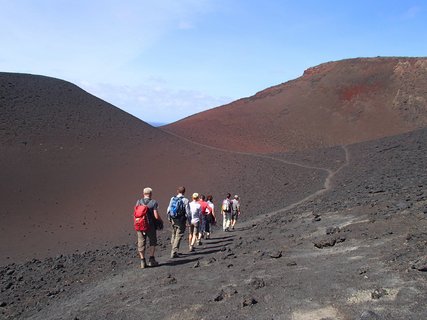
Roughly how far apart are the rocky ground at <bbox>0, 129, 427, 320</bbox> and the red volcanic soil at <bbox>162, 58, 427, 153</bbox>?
23119mm

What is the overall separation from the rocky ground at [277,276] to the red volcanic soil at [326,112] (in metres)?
23.1

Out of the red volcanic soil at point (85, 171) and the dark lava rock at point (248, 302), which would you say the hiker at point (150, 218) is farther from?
the red volcanic soil at point (85, 171)

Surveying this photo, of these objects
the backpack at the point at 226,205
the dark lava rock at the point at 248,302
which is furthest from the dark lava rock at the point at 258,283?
the backpack at the point at 226,205

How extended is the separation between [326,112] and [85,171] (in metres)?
28.2

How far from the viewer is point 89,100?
31.6 metres

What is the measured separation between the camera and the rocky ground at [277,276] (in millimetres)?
4789

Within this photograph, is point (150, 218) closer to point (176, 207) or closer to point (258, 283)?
point (176, 207)

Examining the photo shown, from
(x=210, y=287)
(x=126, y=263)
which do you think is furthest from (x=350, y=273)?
(x=126, y=263)

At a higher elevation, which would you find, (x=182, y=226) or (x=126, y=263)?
(x=182, y=226)

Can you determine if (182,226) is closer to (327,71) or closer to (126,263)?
(126,263)

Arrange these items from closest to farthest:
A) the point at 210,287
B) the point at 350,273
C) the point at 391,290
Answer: the point at 391,290
the point at 350,273
the point at 210,287

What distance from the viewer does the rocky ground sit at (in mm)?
4789

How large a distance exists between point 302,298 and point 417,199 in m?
4.93

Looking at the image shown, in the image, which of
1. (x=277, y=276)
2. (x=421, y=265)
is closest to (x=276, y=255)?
(x=277, y=276)
